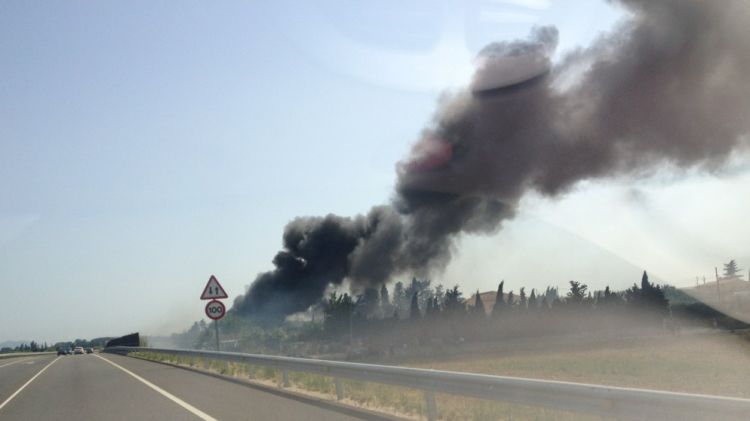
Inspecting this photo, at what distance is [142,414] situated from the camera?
12.1 metres

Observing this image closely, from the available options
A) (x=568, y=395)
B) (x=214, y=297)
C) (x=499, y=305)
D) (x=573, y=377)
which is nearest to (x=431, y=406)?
(x=568, y=395)

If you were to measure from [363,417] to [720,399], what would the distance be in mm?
6137

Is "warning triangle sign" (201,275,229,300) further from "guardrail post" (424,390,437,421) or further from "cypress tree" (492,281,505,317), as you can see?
"cypress tree" (492,281,505,317)

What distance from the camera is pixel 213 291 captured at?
2317 cm

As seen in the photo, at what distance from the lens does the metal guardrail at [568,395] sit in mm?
5602

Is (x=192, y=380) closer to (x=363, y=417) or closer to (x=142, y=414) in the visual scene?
(x=142, y=414)

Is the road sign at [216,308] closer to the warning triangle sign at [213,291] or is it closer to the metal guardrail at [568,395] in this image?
the warning triangle sign at [213,291]

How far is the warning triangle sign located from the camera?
75.6ft

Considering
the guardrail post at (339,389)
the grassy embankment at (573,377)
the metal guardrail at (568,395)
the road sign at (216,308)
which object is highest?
the road sign at (216,308)

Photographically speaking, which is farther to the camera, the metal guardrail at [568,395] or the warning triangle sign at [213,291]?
the warning triangle sign at [213,291]

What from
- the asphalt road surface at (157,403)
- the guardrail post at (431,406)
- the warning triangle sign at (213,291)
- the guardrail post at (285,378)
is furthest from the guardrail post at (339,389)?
the warning triangle sign at (213,291)

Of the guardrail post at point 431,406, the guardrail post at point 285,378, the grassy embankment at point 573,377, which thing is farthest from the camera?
the guardrail post at point 285,378

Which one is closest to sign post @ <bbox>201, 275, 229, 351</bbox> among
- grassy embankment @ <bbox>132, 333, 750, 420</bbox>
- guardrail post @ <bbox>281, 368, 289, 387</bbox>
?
grassy embankment @ <bbox>132, 333, 750, 420</bbox>

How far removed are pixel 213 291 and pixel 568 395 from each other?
56.9ft
